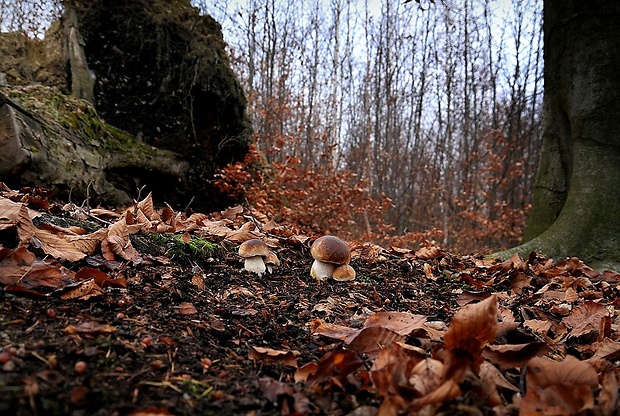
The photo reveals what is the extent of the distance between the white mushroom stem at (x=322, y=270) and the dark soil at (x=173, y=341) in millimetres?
168

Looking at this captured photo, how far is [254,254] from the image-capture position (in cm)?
268

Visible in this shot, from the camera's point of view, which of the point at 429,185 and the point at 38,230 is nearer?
the point at 38,230

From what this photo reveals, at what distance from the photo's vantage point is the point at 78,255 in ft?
6.94

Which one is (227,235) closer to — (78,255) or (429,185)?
A: (78,255)

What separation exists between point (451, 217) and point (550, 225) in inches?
407

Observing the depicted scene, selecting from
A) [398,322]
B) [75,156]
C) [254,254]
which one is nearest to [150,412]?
[398,322]

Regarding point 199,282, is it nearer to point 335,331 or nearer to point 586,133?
point 335,331

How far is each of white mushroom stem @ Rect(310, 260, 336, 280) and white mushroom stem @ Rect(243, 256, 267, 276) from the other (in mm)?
363

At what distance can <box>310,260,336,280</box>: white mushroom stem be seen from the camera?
2799 mm

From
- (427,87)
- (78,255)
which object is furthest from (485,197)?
(78,255)

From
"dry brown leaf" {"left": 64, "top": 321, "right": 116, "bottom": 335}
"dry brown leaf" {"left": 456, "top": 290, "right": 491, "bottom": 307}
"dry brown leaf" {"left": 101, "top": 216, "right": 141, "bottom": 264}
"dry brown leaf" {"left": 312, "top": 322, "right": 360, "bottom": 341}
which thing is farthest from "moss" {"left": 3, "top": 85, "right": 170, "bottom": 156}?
"dry brown leaf" {"left": 456, "top": 290, "right": 491, "bottom": 307}

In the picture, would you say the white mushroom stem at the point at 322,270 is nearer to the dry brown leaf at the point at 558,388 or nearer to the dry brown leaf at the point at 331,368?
the dry brown leaf at the point at 331,368

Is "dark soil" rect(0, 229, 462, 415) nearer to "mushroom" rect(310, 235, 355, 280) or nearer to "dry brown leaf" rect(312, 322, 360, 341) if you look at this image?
"dry brown leaf" rect(312, 322, 360, 341)

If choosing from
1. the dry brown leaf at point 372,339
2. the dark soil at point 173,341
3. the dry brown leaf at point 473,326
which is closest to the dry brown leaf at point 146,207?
the dark soil at point 173,341
